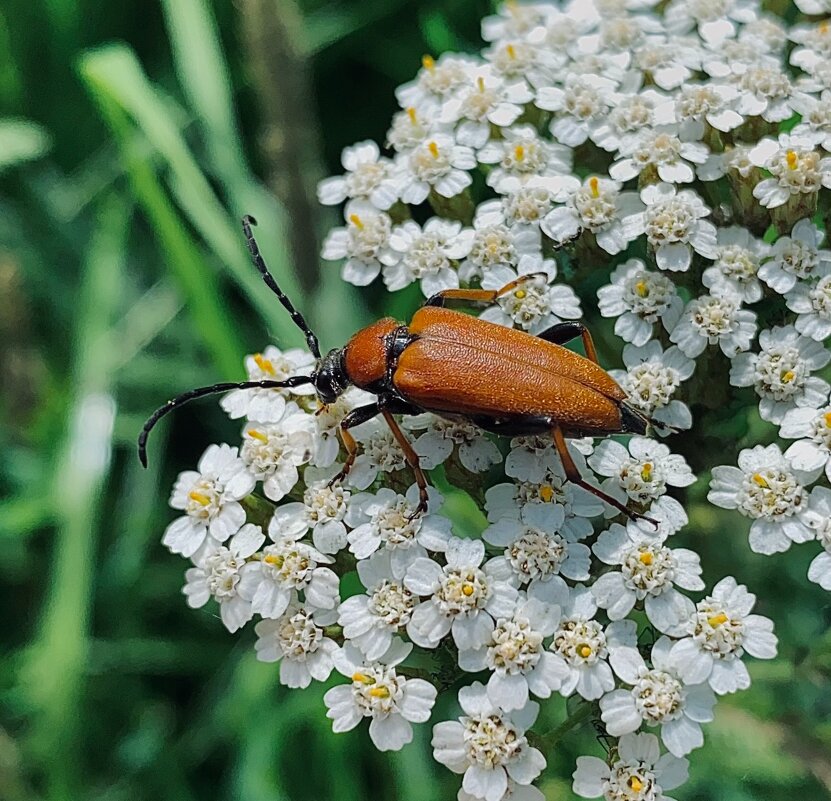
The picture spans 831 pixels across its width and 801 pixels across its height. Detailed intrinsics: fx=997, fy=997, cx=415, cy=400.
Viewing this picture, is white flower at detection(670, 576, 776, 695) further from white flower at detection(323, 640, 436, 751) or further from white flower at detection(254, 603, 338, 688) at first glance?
white flower at detection(254, 603, 338, 688)

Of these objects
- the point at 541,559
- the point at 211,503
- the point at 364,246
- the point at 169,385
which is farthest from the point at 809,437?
the point at 169,385

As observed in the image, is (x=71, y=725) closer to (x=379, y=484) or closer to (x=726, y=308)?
(x=379, y=484)

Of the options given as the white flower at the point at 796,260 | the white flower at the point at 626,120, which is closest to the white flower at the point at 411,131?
the white flower at the point at 626,120

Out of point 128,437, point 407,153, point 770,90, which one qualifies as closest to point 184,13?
point 407,153

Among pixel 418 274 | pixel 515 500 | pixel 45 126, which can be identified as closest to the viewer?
pixel 515 500

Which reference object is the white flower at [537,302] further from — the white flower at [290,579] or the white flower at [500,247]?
the white flower at [290,579]

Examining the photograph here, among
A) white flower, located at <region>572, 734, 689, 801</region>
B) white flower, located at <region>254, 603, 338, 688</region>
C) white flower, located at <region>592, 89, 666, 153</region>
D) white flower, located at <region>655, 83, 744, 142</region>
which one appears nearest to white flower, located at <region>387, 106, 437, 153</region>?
white flower, located at <region>592, 89, 666, 153</region>
